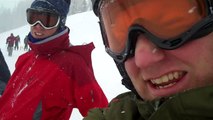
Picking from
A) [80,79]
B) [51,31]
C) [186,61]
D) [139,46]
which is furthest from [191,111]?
[51,31]

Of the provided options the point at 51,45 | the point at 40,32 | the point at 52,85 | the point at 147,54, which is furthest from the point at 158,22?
the point at 40,32

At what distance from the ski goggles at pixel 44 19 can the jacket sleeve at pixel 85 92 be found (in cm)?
68

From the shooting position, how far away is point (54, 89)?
3.28 meters

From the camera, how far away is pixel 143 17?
1.69 metres

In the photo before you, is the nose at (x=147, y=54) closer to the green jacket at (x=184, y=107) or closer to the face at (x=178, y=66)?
the face at (x=178, y=66)

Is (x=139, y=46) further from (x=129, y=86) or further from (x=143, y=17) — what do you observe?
(x=129, y=86)

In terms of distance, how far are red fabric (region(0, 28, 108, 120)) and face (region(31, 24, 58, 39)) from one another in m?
0.30

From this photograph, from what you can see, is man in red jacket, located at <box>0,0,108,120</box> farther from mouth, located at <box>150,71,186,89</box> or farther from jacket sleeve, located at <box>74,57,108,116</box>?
mouth, located at <box>150,71,186,89</box>

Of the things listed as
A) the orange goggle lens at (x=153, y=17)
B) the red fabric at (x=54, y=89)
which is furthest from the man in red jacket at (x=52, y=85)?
the orange goggle lens at (x=153, y=17)

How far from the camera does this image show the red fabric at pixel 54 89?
328cm

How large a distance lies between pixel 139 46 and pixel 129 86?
1.23ft

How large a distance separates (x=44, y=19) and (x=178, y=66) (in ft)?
8.58

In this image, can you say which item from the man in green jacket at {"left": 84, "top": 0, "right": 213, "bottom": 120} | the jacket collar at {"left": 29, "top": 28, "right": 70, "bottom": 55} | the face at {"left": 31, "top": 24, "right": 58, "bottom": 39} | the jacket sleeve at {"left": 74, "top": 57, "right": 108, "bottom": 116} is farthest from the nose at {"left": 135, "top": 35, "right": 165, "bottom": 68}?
the face at {"left": 31, "top": 24, "right": 58, "bottom": 39}

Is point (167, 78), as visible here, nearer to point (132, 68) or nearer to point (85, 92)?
point (132, 68)
